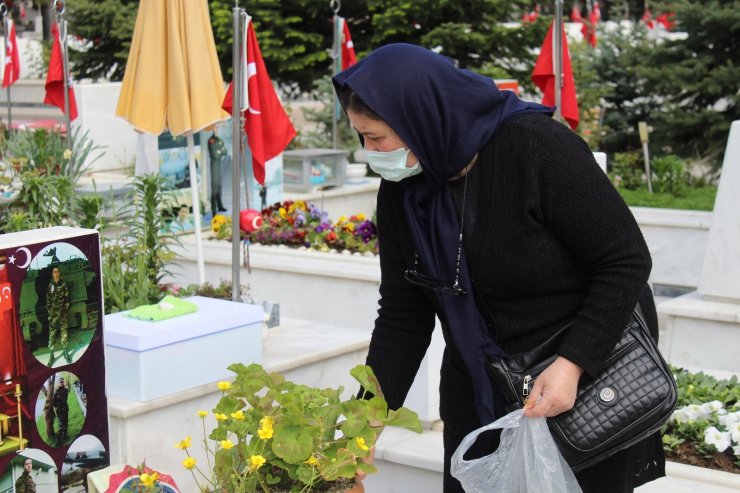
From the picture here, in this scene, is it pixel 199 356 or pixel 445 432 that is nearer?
pixel 445 432

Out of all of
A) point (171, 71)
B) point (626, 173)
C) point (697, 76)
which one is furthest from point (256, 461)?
point (697, 76)

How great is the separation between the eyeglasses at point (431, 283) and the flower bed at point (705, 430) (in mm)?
1694

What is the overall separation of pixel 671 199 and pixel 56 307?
839 cm

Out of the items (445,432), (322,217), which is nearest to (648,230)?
(322,217)

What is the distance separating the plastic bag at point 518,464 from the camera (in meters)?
2.22

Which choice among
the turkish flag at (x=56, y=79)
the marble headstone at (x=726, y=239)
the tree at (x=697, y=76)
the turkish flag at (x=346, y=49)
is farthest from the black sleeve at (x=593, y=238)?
the tree at (x=697, y=76)

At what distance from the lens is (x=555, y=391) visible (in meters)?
2.16

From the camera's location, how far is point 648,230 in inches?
333

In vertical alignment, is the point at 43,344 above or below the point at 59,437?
above

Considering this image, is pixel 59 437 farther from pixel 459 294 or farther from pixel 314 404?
pixel 459 294

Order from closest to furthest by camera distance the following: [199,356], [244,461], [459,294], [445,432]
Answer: [244,461] → [459,294] → [445,432] → [199,356]

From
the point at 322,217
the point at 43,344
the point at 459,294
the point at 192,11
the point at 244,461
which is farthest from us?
the point at 322,217

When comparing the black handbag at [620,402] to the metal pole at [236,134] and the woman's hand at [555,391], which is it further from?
the metal pole at [236,134]

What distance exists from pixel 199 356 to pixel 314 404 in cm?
173
